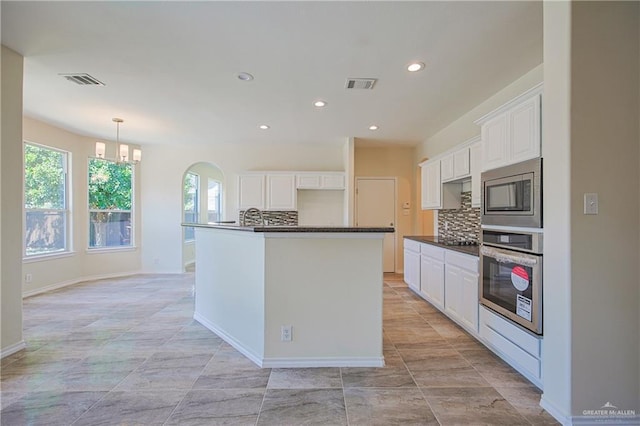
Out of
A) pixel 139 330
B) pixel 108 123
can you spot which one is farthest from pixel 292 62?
pixel 108 123

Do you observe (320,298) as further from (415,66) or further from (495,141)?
(415,66)

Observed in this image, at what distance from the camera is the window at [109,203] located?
6.05 m

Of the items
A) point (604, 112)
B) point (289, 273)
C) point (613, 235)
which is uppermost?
point (604, 112)

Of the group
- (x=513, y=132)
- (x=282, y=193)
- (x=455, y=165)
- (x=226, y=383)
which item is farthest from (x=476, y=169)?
(x=282, y=193)

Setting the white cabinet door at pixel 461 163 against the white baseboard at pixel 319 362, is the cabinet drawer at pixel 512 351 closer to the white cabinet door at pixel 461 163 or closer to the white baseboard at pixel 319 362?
the white baseboard at pixel 319 362

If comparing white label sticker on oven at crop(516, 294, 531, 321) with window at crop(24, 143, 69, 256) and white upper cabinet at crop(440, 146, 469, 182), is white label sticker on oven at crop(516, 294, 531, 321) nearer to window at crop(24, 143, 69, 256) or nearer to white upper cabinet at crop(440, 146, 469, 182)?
white upper cabinet at crop(440, 146, 469, 182)

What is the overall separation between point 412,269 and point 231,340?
299 centimetres

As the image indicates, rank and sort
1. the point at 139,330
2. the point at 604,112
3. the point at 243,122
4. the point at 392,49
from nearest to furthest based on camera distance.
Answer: the point at 604,112, the point at 392,49, the point at 139,330, the point at 243,122

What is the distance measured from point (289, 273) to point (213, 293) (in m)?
1.30

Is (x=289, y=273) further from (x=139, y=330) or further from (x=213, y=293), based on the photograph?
(x=139, y=330)

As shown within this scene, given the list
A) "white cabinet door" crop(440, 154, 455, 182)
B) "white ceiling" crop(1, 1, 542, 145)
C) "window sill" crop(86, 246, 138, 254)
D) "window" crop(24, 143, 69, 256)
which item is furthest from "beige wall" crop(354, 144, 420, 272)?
"window" crop(24, 143, 69, 256)

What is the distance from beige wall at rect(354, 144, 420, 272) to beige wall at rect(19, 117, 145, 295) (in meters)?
4.68

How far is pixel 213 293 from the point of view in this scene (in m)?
3.45

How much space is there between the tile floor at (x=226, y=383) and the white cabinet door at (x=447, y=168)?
6.39 ft
